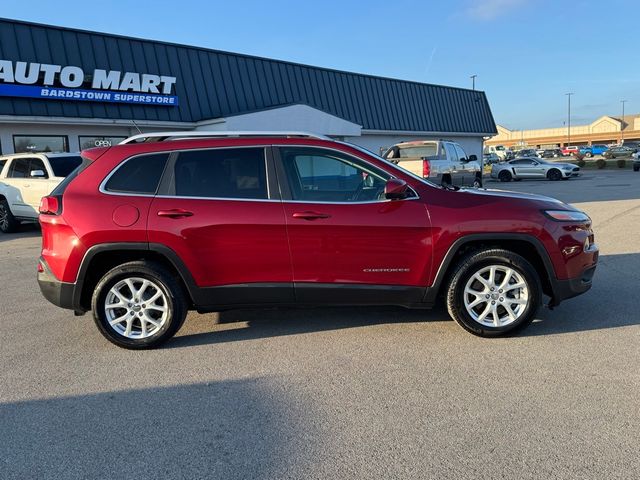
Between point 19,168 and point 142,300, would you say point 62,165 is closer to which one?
point 19,168

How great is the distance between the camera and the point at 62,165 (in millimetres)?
11312

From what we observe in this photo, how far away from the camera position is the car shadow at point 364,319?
182 inches

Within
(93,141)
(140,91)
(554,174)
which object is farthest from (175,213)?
(554,174)

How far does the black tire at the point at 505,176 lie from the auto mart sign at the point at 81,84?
21.7 meters

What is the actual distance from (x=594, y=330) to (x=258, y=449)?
11.0 feet

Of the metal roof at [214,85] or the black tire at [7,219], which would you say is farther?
the metal roof at [214,85]

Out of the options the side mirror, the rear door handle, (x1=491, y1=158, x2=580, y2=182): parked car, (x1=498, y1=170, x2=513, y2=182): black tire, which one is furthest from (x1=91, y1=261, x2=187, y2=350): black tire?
(x1=498, y1=170, x2=513, y2=182): black tire

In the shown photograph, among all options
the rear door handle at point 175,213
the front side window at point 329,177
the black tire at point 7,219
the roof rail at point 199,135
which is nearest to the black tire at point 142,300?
the rear door handle at point 175,213

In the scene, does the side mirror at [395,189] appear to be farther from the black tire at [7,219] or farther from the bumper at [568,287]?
the black tire at [7,219]

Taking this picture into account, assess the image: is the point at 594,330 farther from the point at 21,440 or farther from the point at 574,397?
the point at 21,440

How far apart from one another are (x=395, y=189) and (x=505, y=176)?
30018 mm

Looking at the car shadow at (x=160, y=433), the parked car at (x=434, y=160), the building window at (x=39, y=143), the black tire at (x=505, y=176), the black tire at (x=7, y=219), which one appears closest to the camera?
the car shadow at (x=160, y=433)

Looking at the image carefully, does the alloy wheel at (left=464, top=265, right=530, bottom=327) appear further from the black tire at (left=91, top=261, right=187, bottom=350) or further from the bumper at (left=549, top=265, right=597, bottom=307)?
the black tire at (left=91, top=261, right=187, bottom=350)

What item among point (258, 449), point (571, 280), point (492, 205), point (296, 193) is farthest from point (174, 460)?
point (571, 280)
